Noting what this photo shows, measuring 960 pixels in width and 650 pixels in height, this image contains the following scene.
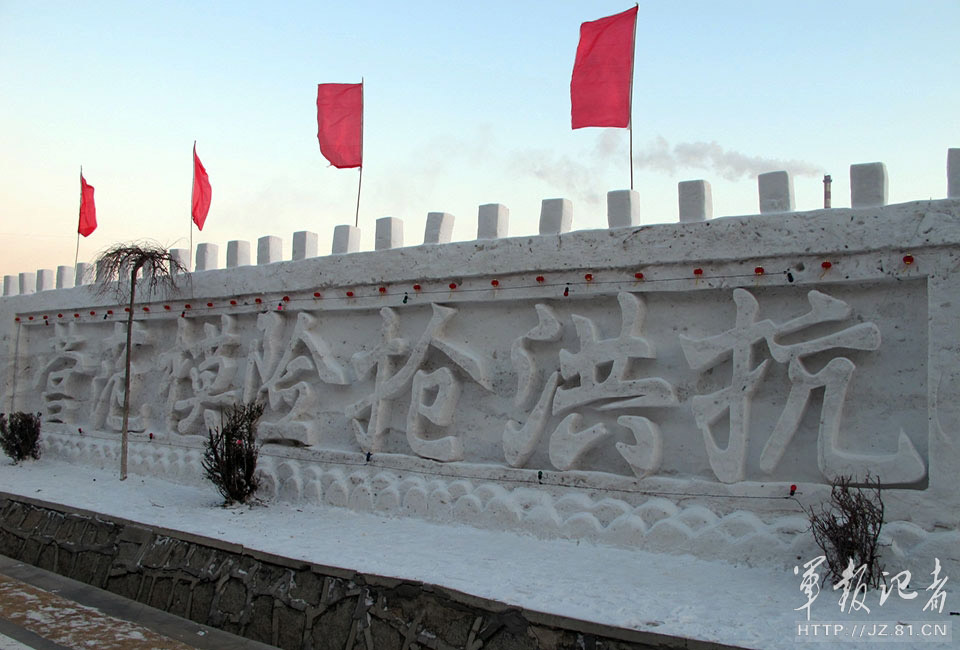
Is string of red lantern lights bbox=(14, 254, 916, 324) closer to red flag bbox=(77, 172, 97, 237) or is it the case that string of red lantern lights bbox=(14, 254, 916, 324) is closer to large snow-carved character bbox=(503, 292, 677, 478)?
large snow-carved character bbox=(503, 292, 677, 478)

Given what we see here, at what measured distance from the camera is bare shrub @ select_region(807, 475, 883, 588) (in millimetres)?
4477

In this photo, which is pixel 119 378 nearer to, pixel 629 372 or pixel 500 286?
pixel 500 286

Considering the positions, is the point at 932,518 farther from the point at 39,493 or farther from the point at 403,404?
the point at 39,493

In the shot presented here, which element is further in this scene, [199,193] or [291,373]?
[199,193]

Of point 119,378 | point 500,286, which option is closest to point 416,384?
point 500,286

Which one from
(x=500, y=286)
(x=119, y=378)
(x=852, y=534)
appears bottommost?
(x=852, y=534)

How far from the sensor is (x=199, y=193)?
10.1 metres

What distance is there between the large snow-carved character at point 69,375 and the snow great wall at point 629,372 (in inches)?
105

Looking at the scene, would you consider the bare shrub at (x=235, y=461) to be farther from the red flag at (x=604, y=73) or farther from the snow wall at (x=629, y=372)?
the red flag at (x=604, y=73)

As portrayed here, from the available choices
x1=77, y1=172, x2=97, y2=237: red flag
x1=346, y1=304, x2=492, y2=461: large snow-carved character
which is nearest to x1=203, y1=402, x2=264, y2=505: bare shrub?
x1=346, y1=304, x2=492, y2=461: large snow-carved character

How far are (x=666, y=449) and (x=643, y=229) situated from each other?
1552 mm

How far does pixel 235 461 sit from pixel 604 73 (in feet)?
15.2

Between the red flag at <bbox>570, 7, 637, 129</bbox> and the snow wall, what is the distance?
2.80ft
